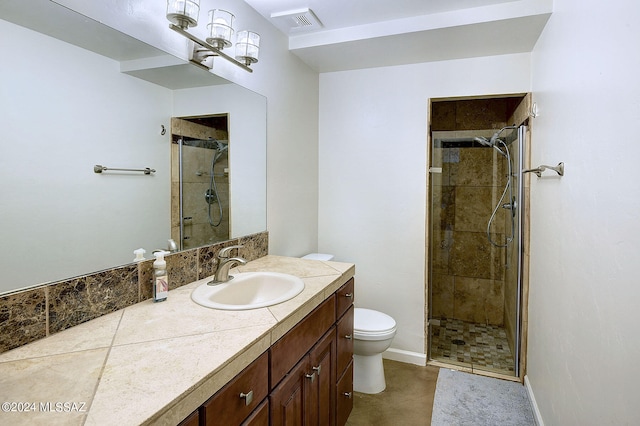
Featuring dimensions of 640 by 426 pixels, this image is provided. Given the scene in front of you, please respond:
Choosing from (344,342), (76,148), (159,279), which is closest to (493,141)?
(344,342)

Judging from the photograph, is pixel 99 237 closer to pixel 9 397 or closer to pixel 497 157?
pixel 9 397

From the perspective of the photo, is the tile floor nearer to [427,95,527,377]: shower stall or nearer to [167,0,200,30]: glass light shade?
[427,95,527,377]: shower stall

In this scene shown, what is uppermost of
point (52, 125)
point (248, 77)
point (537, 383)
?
point (248, 77)

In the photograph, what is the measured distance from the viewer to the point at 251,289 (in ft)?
5.63

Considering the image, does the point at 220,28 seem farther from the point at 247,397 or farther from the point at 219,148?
the point at 247,397

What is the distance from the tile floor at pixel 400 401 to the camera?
2.08 m

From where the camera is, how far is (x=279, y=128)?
2398mm

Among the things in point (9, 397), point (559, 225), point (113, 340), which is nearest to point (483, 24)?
point (559, 225)

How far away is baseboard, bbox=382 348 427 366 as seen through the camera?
2754 mm

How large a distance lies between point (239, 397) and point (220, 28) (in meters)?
1.50

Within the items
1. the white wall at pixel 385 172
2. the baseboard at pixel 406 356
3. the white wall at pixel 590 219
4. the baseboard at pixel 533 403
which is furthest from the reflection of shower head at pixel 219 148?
the baseboard at pixel 533 403

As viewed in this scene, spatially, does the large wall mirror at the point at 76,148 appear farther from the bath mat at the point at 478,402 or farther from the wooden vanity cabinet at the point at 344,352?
the bath mat at the point at 478,402

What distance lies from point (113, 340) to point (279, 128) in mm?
1712

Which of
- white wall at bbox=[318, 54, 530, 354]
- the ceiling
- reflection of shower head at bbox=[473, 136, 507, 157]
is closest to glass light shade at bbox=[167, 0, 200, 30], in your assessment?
the ceiling
